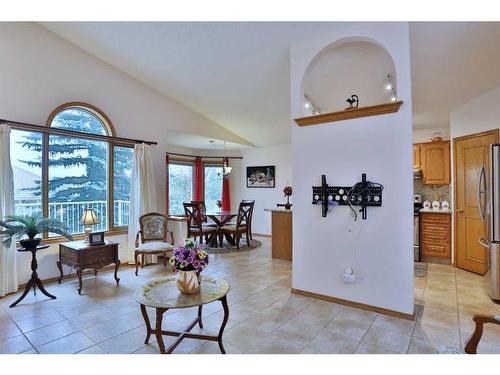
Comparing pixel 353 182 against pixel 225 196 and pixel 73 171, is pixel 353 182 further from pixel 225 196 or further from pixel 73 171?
pixel 225 196

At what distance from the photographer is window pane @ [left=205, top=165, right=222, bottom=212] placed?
827 centimetres

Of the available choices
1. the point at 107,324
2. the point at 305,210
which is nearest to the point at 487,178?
the point at 305,210

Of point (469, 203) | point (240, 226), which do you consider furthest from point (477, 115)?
point (240, 226)

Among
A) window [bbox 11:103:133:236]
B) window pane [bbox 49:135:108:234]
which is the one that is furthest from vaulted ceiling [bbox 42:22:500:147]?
window pane [bbox 49:135:108:234]

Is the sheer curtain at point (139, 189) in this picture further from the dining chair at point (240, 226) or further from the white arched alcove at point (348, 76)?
the white arched alcove at point (348, 76)

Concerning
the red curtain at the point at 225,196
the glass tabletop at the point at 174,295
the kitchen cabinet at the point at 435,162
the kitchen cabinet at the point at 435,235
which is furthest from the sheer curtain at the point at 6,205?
the kitchen cabinet at the point at 435,162

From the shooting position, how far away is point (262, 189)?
25.9 feet

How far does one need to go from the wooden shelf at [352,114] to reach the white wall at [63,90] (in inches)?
121

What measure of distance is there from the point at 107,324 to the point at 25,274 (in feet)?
6.37

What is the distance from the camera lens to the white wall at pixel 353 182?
2.84 m

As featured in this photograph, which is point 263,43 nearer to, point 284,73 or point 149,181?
point 284,73

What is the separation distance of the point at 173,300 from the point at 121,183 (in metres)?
3.41

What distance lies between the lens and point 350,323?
2.72 metres

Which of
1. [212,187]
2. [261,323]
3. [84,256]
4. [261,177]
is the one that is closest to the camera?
[261,323]
